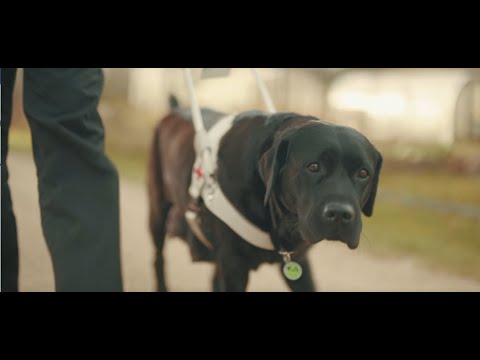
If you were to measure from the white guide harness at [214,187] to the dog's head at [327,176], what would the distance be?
0.26 metres

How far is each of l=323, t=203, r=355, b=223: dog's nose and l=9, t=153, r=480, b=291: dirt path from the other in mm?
1246

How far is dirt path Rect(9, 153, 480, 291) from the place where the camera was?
2623 mm

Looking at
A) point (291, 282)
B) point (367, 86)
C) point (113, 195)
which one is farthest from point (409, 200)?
point (113, 195)

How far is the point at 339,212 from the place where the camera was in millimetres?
1384

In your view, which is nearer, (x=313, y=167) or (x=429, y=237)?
(x=313, y=167)

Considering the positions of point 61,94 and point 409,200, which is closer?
point 61,94

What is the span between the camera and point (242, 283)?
194 centimetres

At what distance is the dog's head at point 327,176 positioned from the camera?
1.41 meters

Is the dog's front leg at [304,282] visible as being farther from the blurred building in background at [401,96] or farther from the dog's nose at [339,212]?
the blurred building in background at [401,96]

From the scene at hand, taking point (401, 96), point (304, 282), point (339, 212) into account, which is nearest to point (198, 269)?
point (304, 282)

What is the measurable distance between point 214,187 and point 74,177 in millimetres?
399

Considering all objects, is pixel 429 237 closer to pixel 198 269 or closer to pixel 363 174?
pixel 198 269

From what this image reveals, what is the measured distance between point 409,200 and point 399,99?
0.83 meters

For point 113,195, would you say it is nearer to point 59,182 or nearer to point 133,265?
point 59,182
